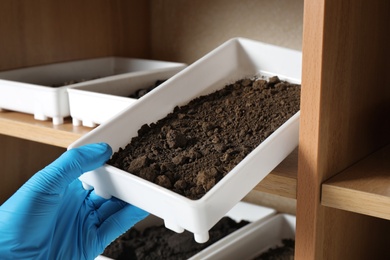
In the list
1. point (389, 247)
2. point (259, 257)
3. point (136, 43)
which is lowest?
point (259, 257)

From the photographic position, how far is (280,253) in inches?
46.9

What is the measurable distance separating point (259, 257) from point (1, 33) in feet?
2.16

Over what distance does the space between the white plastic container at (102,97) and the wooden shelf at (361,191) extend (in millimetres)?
325

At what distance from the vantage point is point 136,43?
141 cm

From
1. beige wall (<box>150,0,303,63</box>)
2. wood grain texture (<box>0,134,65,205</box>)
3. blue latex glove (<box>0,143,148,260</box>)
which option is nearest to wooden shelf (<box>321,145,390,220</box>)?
blue latex glove (<box>0,143,148,260</box>)

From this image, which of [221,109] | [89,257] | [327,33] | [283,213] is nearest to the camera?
[327,33]

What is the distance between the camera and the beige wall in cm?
124

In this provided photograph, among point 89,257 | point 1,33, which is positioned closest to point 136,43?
point 1,33

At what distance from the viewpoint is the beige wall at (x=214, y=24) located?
1244 mm

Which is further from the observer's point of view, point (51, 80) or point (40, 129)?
point (51, 80)

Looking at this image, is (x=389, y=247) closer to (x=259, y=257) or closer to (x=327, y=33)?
(x=259, y=257)

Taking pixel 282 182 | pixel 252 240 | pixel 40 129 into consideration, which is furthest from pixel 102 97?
pixel 252 240

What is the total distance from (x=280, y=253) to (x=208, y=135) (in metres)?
0.50

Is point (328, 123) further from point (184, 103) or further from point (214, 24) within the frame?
point (214, 24)
